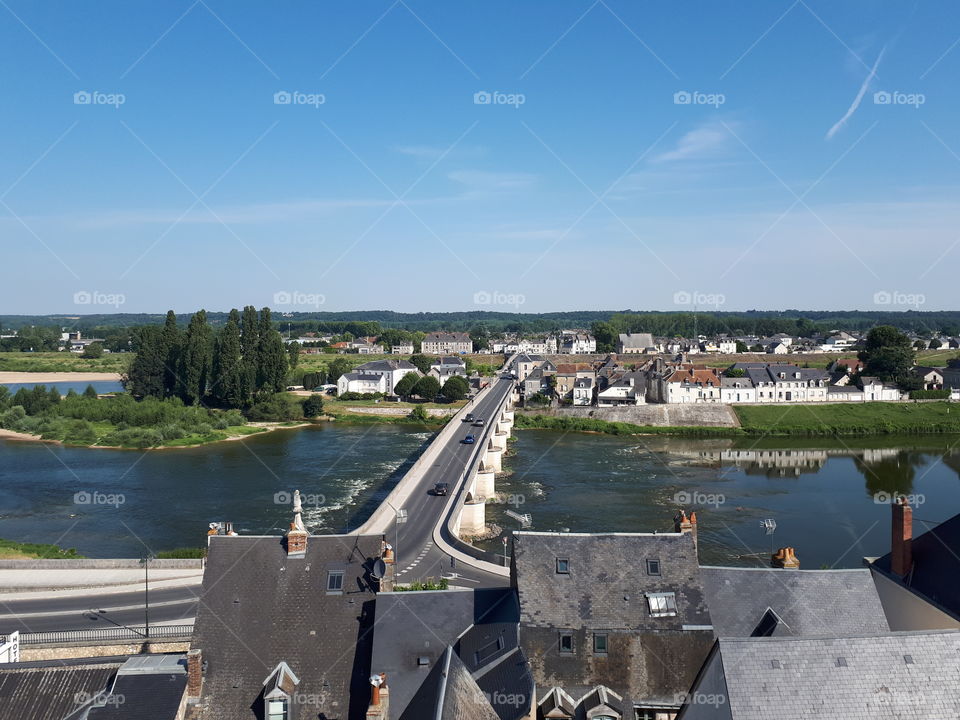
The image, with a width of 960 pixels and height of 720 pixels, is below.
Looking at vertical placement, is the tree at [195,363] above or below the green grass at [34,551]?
above

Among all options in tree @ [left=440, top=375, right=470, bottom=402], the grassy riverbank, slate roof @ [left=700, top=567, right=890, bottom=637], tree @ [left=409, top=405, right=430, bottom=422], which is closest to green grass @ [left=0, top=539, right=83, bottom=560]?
slate roof @ [left=700, top=567, right=890, bottom=637]

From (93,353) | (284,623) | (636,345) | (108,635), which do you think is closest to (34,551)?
(108,635)

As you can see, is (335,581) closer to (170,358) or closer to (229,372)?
(229,372)

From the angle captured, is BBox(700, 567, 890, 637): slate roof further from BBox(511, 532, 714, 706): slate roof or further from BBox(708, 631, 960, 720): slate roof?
BBox(708, 631, 960, 720): slate roof

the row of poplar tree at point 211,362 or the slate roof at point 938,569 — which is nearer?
the slate roof at point 938,569

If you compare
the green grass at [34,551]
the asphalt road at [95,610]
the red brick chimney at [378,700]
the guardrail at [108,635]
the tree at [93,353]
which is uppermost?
the tree at [93,353]

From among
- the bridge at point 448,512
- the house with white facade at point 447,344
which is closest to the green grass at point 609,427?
the bridge at point 448,512

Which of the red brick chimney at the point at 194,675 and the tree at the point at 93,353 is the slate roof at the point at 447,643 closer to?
the red brick chimney at the point at 194,675
